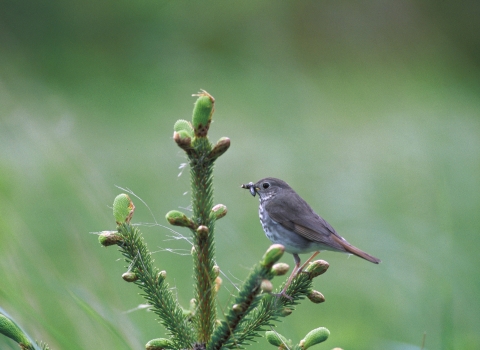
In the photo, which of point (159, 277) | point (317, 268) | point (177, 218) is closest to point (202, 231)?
point (177, 218)

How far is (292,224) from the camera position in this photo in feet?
6.55

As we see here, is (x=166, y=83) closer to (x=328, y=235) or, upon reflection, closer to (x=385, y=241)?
(x=385, y=241)

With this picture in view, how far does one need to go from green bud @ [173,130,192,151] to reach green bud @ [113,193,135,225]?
0.17m

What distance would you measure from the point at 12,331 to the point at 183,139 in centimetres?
51

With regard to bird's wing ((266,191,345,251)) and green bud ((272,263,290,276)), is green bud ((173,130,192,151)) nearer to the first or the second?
green bud ((272,263,290,276))

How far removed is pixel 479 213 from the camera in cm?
485

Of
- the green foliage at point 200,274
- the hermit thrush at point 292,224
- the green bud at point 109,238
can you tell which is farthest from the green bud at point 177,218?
the hermit thrush at point 292,224

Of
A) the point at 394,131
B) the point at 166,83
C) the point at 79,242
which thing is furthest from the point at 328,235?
the point at 166,83

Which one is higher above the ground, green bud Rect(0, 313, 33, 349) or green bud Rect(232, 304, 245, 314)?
green bud Rect(232, 304, 245, 314)

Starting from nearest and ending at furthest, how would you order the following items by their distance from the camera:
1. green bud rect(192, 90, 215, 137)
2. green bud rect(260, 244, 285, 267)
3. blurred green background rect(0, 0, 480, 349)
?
green bud rect(260, 244, 285, 267)
green bud rect(192, 90, 215, 137)
blurred green background rect(0, 0, 480, 349)

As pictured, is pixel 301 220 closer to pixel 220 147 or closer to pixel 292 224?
pixel 292 224

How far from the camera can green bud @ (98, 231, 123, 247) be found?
1362 mm

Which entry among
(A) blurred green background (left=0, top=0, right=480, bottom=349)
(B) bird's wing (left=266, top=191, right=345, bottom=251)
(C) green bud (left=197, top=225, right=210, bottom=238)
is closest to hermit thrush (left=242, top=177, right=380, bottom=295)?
(B) bird's wing (left=266, top=191, right=345, bottom=251)

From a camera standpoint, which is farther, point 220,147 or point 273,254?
point 220,147
